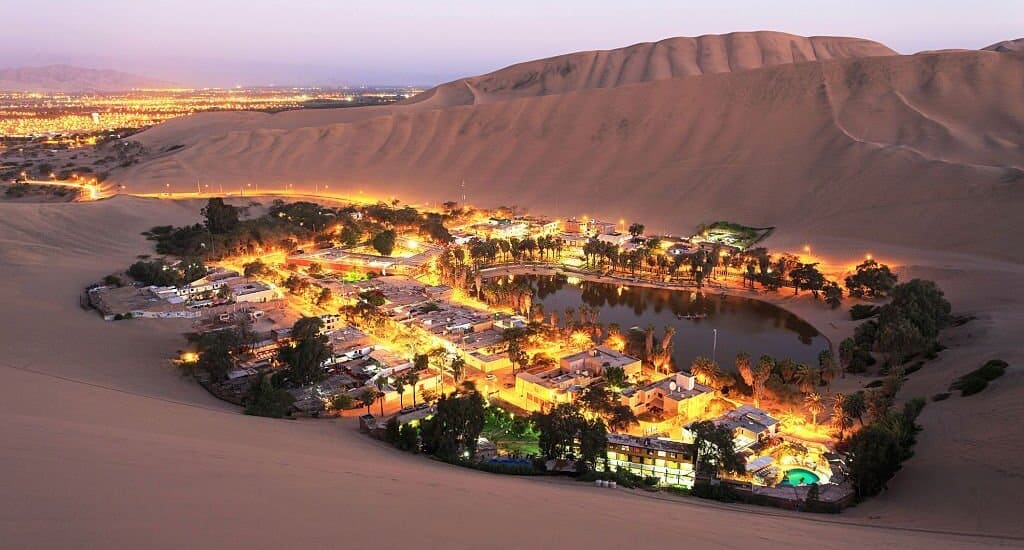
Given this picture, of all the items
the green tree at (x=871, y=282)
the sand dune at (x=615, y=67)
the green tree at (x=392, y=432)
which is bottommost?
the green tree at (x=392, y=432)

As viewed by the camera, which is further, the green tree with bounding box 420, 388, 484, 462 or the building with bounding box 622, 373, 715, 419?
the building with bounding box 622, 373, 715, 419

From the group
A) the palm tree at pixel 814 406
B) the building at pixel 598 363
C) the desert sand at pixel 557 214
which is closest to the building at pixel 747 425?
the palm tree at pixel 814 406

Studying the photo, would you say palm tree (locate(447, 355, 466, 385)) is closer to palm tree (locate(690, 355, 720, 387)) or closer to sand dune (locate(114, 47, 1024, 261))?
palm tree (locate(690, 355, 720, 387))

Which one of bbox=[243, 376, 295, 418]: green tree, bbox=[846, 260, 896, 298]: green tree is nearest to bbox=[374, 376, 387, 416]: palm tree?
bbox=[243, 376, 295, 418]: green tree

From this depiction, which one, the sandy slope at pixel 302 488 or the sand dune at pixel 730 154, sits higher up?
the sand dune at pixel 730 154

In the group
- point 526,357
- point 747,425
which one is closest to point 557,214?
point 526,357

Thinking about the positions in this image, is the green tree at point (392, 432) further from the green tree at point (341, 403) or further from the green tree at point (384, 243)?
the green tree at point (384, 243)

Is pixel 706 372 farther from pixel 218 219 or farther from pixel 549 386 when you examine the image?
pixel 218 219
